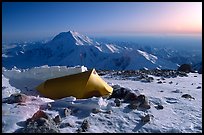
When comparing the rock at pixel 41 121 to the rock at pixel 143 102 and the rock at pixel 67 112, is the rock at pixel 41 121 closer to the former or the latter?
the rock at pixel 67 112

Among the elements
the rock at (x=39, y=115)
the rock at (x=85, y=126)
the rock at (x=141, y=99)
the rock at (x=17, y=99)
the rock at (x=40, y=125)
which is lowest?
the rock at (x=85, y=126)

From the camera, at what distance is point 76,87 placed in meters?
12.2

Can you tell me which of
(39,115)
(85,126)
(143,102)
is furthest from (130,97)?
(39,115)

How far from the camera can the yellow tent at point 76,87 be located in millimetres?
12164

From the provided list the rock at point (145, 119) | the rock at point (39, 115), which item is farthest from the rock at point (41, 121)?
the rock at point (145, 119)

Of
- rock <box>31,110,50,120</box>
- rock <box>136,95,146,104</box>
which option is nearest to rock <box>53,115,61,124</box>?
→ rock <box>31,110,50,120</box>

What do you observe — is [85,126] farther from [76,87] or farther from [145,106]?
[76,87]

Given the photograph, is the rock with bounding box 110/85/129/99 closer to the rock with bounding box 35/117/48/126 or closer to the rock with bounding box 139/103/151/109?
the rock with bounding box 139/103/151/109

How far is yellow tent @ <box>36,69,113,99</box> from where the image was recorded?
12164 millimetres


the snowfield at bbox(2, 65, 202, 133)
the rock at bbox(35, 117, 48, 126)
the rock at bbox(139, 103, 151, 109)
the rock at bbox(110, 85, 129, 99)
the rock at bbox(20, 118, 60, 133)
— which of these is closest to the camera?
the rock at bbox(20, 118, 60, 133)

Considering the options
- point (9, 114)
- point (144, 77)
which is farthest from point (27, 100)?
point (144, 77)

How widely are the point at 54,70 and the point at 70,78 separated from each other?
2254mm

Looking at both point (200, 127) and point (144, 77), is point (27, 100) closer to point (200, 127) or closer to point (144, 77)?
point (200, 127)

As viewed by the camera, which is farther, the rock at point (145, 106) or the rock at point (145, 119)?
the rock at point (145, 106)
